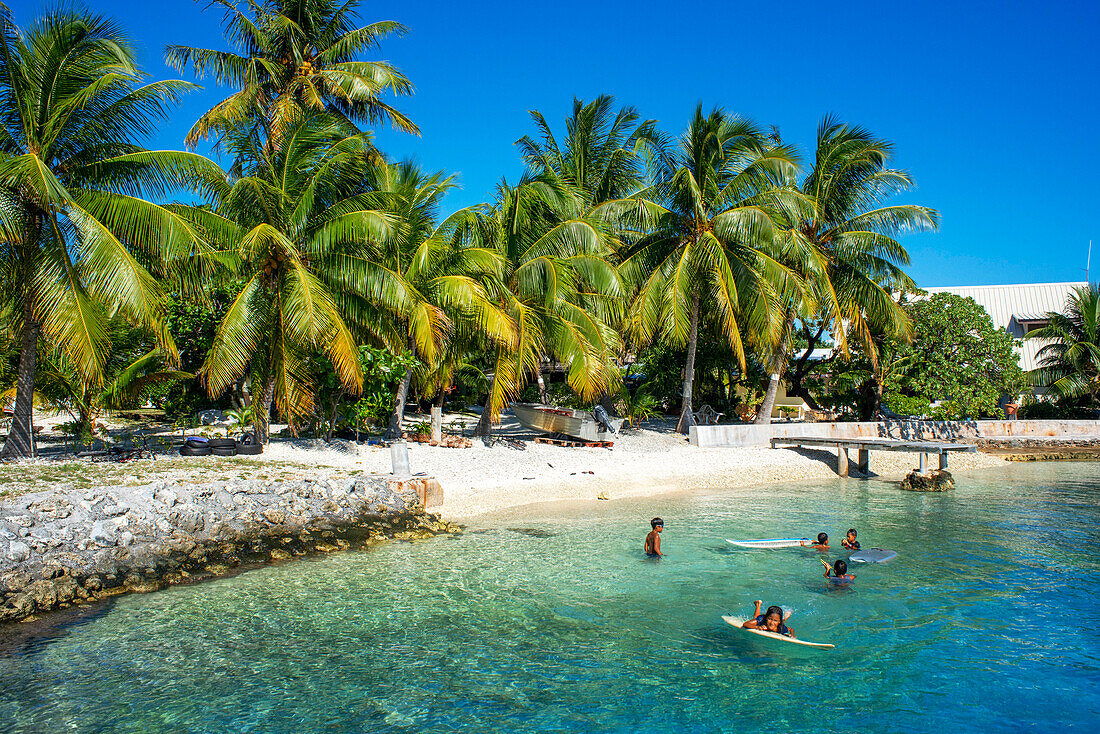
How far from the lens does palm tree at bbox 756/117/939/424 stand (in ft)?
77.7

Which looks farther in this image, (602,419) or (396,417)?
(602,419)

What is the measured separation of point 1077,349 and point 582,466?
23.7 metres

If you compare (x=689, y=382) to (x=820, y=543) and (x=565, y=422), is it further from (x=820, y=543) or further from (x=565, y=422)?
(x=820, y=543)

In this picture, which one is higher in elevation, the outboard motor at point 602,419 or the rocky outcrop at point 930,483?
the outboard motor at point 602,419

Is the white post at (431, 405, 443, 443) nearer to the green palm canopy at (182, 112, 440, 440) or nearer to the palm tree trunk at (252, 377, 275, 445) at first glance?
the green palm canopy at (182, 112, 440, 440)

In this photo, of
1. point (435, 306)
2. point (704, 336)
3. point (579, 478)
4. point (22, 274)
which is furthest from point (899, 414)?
point (22, 274)

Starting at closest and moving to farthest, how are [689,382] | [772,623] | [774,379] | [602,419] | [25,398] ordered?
[772,623] < [25,398] < [602,419] < [689,382] < [774,379]

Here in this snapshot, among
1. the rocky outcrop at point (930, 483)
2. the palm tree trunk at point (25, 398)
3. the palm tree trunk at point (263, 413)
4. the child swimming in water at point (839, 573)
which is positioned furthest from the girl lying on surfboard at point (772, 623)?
the palm tree trunk at point (25, 398)

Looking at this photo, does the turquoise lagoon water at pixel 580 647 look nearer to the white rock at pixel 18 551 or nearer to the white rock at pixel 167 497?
the white rock at pixel 18 551

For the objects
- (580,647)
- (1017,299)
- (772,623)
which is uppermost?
(1017,299)

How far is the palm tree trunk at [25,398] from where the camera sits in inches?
501

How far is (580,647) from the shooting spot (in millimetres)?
8102

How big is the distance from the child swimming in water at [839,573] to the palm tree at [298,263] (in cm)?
997

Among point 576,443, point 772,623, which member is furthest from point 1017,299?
point 772,623
